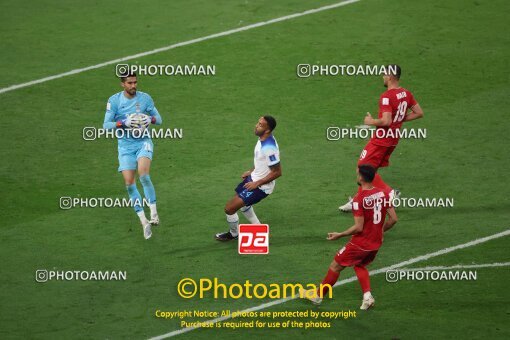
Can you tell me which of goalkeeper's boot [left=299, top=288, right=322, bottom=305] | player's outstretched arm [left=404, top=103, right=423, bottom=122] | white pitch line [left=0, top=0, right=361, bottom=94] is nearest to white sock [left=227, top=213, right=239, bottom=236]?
goalkeeper's boot [left=299, top=288, right=322, bottom=305]

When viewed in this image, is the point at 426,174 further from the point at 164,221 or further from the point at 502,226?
the point at 164,221

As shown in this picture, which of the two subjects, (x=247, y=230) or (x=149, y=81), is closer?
(x=247, y=230)

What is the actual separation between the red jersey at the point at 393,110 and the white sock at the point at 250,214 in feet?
7.37

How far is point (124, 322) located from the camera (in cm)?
1480

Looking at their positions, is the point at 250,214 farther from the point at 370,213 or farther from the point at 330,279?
the point at 370,213

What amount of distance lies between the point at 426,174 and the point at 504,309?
4554 millimetres

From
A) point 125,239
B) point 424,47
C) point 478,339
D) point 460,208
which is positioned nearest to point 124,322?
point 125,239

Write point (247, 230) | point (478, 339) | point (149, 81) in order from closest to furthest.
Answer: point (478, 339) < point (247, 230) < point (149, 81)

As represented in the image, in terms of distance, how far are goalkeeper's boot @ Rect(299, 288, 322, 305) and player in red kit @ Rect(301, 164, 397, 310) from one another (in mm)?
88

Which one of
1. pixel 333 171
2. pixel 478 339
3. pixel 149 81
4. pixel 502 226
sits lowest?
pixel 478 339

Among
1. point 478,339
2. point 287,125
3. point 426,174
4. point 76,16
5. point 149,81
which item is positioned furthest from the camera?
point 76,16

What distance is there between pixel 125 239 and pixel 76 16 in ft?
30.9

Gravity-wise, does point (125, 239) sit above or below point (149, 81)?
below

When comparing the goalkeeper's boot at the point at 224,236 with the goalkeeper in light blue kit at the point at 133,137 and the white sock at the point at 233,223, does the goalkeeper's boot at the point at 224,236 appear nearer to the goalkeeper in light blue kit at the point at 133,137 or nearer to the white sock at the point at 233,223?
the white sock at the point at 233,223
